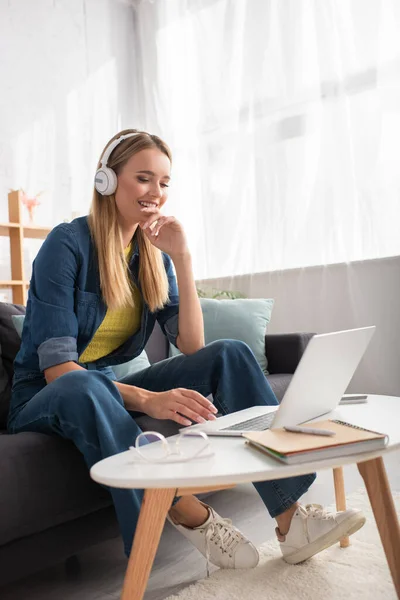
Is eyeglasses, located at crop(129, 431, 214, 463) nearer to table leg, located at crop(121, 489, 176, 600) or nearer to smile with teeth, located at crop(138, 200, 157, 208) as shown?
table leg, located at crop(121, 489, 176, 600)

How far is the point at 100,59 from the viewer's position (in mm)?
4246

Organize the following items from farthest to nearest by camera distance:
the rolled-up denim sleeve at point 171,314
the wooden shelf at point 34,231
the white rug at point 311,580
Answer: the wooden shelf at point 34,231
the rolled-up denim sleeve at point 171,314
the white rug at point 311,580

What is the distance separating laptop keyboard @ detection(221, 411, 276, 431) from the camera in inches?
42.0

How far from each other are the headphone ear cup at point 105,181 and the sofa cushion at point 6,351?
63 centimetres

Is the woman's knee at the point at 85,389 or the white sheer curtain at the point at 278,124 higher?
the white sheer curtain at the point at 278,124

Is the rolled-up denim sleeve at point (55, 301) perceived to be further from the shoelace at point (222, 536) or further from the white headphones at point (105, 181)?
the shoelace at point (222, 536)

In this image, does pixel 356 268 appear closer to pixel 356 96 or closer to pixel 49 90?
pixel 356 96

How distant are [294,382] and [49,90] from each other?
11.6ft

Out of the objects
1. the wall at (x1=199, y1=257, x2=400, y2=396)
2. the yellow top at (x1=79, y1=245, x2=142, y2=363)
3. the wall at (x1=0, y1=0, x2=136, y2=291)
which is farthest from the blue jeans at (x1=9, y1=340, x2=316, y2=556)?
the wall at (x1=0, y1=0, x2=136, y2=291)

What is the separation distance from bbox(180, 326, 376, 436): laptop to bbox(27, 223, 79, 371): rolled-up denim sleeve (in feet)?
1.39

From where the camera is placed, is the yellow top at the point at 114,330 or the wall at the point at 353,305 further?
the wall at the point at 353,305

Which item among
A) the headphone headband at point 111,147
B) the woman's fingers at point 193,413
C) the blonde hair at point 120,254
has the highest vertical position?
the headphone headband at point 111,147

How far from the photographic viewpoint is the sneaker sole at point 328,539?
1.20 meters

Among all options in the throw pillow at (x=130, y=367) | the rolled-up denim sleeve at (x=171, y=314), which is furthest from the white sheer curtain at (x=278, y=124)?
the rolled-up denim sleeve at (x=171, y=314)
